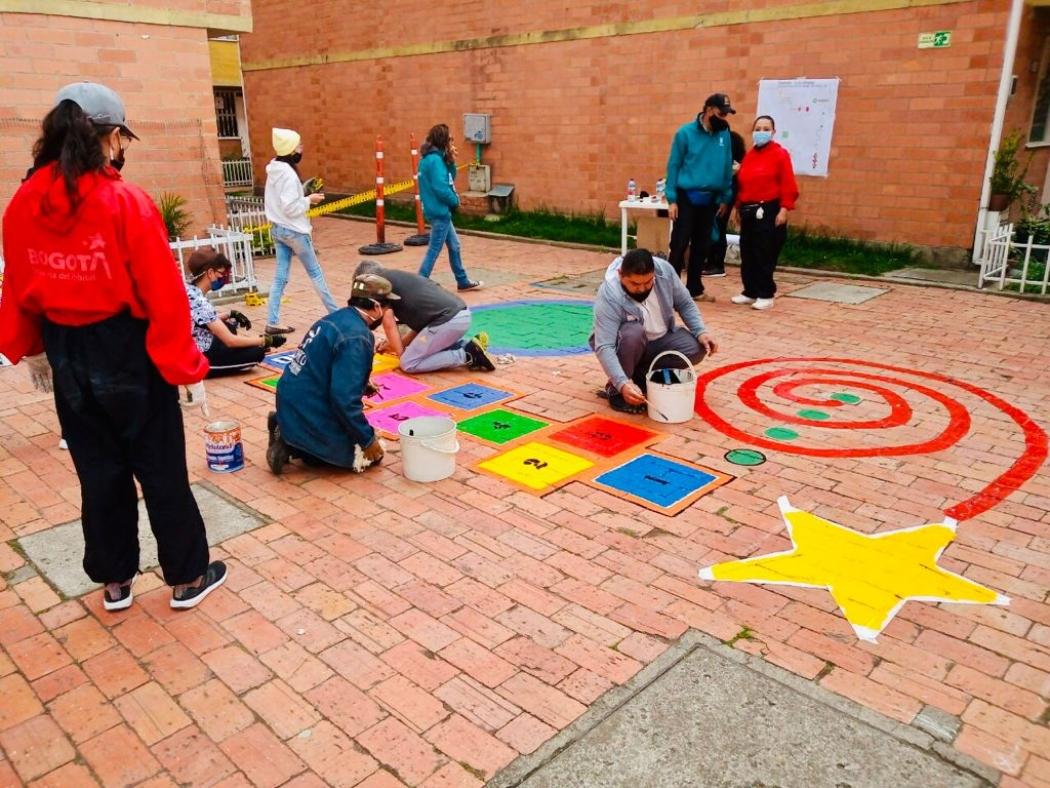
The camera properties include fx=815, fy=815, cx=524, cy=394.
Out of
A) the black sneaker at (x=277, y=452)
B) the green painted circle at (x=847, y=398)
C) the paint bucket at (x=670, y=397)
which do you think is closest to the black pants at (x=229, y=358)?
the black sneaker at (x=277, y=452)

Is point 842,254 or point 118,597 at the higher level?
point 842,254

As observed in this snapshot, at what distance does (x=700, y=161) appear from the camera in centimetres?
825

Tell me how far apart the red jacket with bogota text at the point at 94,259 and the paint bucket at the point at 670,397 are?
10.3 ft

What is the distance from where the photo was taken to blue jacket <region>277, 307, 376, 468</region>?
4.33 meters

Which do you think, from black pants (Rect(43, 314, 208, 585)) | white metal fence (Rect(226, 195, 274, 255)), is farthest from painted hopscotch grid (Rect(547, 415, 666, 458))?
white metal fence (Rect(226, 195, 274, 255))

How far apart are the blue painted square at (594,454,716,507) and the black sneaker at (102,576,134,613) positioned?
94.3 inches

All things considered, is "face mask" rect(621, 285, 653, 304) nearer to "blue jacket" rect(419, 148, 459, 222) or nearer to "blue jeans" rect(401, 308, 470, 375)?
"blue jeans" rect(401, 308, 470, 375)

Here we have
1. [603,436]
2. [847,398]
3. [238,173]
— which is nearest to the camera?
[603,436]

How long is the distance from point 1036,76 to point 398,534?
10064mm

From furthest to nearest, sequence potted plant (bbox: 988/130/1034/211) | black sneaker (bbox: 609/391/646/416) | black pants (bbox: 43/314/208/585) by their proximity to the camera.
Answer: potted plant (bbox: 988/130/1034/211)
black sneaker (bbox: 609/391/646/416)
black pants (bbox: 43/314/208/585)

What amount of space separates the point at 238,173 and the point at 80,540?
1984 centimetres

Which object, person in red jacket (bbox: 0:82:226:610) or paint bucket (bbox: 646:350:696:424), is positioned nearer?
person in red jacket (bbox: 0:82:226:610)

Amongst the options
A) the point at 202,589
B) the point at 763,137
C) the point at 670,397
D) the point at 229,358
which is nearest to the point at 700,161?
the point at 763,137

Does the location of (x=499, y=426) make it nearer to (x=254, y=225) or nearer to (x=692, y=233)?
(x=692, y=233)
